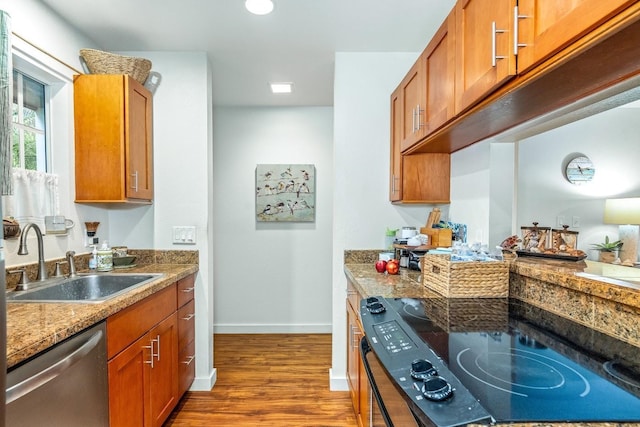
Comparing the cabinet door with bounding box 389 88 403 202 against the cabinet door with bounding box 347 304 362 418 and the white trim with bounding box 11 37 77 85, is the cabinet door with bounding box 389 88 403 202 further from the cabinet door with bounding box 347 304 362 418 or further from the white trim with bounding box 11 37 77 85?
the white trim with bounding box 11 37 77 85

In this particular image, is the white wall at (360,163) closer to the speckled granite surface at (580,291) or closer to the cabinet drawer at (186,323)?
the speckled granite surface at (580,291)

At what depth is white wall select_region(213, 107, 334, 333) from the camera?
11.6ft

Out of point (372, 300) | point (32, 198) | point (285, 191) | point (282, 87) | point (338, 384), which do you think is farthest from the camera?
point (285, 191)

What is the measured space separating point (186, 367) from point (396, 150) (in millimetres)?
2071

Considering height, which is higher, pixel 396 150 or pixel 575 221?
pixel 396 150

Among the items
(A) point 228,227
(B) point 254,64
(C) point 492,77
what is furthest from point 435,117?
(A) point 228,227

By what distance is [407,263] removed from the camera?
7.06ft

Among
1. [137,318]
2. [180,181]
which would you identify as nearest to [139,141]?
[180,181]

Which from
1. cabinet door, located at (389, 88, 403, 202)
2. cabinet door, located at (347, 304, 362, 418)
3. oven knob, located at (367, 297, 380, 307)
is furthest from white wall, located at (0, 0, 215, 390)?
oven knob, located at (367, 297, 380, 307)

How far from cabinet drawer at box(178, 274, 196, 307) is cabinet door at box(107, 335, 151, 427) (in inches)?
18.4

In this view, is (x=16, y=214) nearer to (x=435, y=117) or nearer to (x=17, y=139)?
(x=17, y=139)

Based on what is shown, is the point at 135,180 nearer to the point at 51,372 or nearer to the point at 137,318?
the point at 137,318

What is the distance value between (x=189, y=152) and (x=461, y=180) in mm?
1895

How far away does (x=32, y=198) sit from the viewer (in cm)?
180
